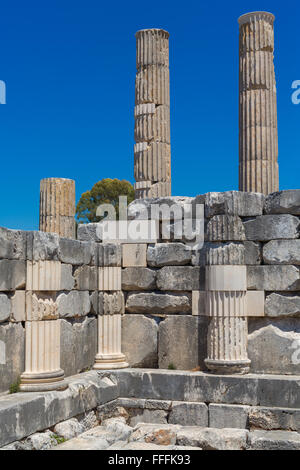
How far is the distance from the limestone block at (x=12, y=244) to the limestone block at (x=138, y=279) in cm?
263

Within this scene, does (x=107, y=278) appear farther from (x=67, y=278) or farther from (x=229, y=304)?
(x=229, y=304)

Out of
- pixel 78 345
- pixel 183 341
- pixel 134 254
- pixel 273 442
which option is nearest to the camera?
pixel 273 442

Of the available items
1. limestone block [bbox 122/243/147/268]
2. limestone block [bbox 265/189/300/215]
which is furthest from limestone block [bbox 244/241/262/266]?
limestone block [bbox 122/243/147/268]

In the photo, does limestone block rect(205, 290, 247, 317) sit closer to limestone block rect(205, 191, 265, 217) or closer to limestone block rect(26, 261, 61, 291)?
limestone block rect(205, 191, 265, 217)

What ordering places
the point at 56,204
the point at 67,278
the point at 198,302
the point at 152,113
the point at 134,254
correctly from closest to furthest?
the point at 67,278 → the point at 198,302 → the point at 134,254 → the point at 152,113 → the point at 56,204

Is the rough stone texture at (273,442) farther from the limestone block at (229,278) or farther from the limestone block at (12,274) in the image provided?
the limestone block at (12,274)

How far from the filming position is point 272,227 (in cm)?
1002

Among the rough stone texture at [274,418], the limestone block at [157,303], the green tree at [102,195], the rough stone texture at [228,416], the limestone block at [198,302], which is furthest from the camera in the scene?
the green tree at [102,195]

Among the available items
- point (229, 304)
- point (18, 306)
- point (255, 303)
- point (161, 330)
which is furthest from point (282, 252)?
point (18, 306)

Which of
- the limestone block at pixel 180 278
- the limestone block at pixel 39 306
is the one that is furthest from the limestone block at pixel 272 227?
the limestone block at pixel 39 306

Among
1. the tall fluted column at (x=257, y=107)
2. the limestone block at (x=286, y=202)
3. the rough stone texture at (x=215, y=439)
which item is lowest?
the rough stone texture at (x=215, y=439)

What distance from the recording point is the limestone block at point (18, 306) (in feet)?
28.1

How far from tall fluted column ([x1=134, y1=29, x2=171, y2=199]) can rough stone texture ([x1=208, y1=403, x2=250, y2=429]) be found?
7873mm

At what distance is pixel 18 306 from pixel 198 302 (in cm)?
310
